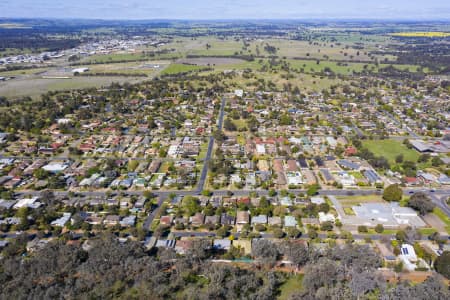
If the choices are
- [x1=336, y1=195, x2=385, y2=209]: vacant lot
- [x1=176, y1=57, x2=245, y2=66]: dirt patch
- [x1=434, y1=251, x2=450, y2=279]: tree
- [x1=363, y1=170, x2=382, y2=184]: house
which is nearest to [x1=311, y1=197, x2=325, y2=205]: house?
[x1=336, y1=195, x2=385, y2=209]: vacant lot

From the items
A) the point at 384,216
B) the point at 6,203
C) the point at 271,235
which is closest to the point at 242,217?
the point at 271,235

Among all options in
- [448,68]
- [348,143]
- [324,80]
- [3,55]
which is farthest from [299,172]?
[3,55]

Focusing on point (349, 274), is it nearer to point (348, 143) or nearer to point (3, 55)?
point (348, 143)

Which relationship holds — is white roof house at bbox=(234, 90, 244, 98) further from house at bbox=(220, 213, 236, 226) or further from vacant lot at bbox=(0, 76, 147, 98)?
house at bbox=(220, 213, 236, 226)

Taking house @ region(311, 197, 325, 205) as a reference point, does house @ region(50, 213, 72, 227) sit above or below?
below

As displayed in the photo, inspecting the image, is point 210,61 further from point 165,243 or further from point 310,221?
point 165,243
